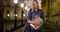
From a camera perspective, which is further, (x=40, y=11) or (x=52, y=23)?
(x=52, y=23)

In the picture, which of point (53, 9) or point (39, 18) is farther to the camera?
point (53, 9)

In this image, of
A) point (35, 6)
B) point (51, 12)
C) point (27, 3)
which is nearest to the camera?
point (35, 6)

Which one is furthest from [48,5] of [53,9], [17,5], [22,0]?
[17,5]

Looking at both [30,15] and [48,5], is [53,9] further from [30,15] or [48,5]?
[30,15]

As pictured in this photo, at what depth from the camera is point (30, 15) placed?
4.56 metres

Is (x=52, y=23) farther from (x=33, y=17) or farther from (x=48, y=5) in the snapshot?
(x=33, y=17)

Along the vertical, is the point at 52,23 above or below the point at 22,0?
below

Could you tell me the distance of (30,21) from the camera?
15.1ft

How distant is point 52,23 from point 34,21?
5.53 ft

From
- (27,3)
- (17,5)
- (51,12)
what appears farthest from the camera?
(17,5)

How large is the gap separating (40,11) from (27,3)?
769mm

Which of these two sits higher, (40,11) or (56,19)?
(40,11)

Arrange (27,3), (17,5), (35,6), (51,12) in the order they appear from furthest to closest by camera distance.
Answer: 1. (17,5)
2. (51,12)
3. (27,3)
4. (35,6)

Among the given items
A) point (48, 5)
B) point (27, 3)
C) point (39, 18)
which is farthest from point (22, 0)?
point (39, 18)
